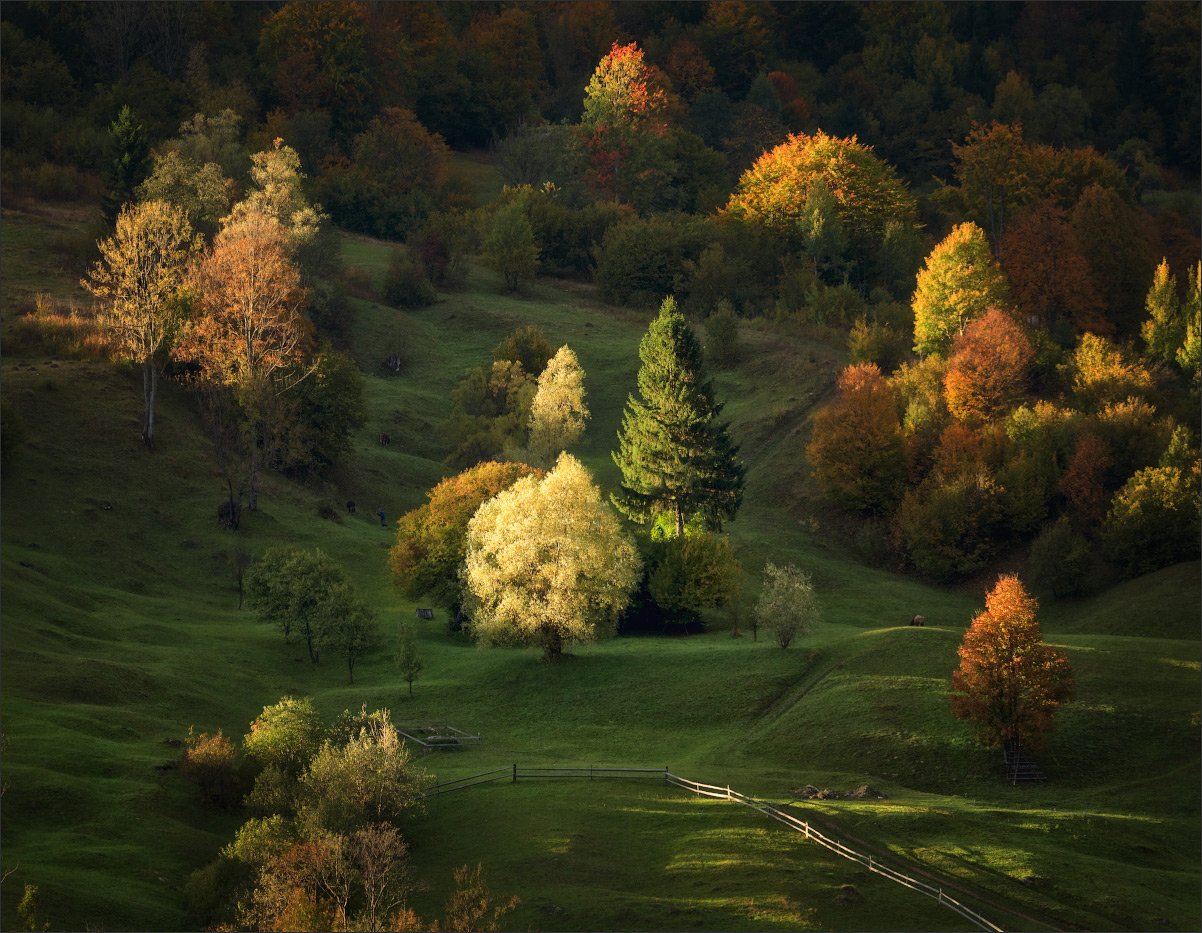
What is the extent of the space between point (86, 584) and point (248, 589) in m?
9.27

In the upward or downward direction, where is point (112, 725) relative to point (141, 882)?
upward

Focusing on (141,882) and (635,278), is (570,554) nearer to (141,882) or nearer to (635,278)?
(141,882)

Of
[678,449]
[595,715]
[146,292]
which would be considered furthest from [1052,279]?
[146,292]

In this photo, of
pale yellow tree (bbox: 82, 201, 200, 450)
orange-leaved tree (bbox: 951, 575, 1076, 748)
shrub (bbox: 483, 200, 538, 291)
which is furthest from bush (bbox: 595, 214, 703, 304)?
orange-leaved tree (bbox: 951, 575, 1076, 748)

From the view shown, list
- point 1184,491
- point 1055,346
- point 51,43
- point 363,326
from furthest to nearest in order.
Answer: point 51,43 < point 363,326 < point 1055,346 < point 1184,491

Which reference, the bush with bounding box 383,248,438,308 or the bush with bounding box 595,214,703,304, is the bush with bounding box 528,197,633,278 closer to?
the bush with bounding box 595,214,703,304

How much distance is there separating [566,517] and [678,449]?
20.6m

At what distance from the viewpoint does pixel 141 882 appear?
54.4 m

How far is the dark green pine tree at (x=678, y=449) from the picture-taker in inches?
4279

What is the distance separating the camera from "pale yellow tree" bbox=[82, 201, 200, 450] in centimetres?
11288

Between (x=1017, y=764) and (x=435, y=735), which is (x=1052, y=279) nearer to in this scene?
(x=1017, y=764)

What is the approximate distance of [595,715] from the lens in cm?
8069

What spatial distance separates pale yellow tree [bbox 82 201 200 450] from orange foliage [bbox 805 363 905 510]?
47.9 meters

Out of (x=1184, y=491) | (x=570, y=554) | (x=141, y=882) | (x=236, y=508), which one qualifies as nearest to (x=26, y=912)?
(x=141, y=882)
